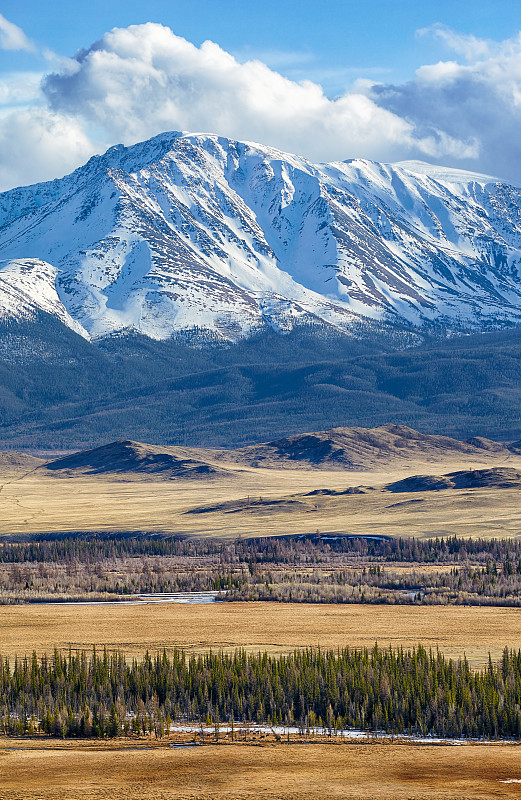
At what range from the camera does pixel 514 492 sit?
176m

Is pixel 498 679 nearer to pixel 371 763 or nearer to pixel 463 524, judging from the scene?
pixel 371 763

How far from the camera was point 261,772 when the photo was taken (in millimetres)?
37156

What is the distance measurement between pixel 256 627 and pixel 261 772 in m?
34.2

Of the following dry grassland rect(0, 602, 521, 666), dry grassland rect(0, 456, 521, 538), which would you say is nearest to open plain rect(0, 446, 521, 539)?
dry grassland rect(0, 456, 521, 538)

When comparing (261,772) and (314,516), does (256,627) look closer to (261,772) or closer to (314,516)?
(261,772)

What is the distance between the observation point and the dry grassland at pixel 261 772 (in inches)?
1350

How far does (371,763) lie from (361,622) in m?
35.1

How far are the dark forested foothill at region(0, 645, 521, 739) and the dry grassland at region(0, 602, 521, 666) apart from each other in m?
7.59

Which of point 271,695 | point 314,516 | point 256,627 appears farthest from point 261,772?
point 314,516

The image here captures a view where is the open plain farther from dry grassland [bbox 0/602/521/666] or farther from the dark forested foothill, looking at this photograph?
the dark forested foothill

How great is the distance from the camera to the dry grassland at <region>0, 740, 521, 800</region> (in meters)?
34.3

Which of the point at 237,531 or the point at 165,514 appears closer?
the point at 237,531

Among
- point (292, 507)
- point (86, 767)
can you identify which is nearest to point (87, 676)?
point (86, 767)

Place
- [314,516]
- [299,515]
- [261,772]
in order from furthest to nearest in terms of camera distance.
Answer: [299,515] < [314,516] < [261,772]
